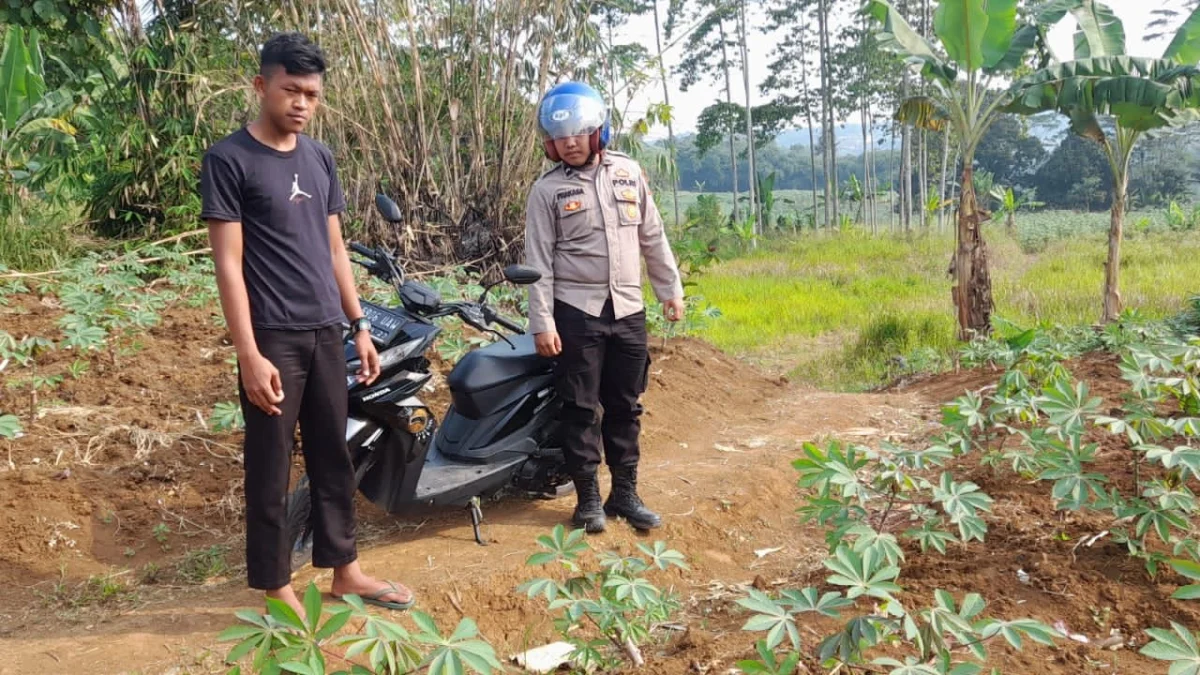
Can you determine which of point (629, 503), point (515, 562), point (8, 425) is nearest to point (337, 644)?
point (515, 562)

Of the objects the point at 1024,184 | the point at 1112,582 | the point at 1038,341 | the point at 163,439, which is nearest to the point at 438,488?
the point at 163,439

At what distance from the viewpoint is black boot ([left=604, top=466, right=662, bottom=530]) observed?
11.6 ft

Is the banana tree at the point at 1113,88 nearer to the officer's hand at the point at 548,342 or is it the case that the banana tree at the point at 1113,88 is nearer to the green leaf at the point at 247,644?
the officer's hand at the point at 548,342

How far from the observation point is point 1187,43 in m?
7.86

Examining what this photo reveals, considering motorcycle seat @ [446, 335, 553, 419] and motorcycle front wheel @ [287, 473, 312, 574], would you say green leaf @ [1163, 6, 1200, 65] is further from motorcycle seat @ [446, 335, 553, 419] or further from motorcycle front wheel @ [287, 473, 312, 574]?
motorcycle front wheel @ [287, 473, 312, 574]

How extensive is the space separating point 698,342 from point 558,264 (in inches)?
141

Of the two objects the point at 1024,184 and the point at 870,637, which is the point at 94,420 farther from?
the point at 1024,184

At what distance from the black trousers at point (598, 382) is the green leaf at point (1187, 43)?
6828mm

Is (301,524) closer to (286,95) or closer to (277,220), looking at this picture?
(277,220)

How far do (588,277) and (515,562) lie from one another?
1065 mm

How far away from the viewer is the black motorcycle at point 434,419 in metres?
3.15

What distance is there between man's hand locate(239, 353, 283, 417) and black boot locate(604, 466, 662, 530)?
1463 mm

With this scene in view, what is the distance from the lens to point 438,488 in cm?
346

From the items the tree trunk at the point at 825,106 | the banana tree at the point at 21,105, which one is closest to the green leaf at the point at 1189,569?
the banana tree at the point at 21,105
